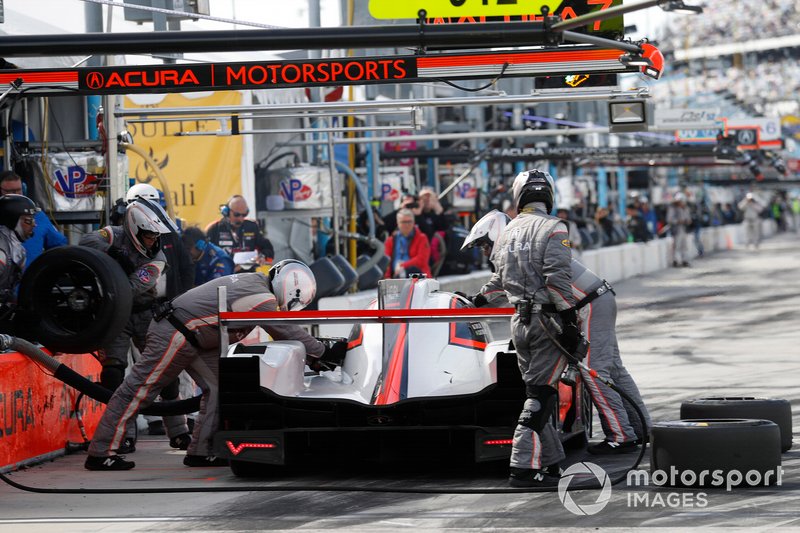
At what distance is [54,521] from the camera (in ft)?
24.5

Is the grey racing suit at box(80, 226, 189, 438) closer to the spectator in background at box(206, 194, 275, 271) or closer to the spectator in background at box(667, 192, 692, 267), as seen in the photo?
the spectator in background at box(206, 194, 275, 271)

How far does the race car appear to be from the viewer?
8.34m

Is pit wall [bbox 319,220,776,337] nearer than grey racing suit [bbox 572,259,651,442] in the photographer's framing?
No

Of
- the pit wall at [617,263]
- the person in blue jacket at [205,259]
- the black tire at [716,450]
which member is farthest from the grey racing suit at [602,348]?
the pit wall at [617,263]

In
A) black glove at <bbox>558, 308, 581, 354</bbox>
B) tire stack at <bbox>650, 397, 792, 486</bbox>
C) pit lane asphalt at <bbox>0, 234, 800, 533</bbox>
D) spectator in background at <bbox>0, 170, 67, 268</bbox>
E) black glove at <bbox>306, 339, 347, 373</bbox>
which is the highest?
spectator in background at <bbox>0, 170, 67, 268</bbox>

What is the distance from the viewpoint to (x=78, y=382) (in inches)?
379

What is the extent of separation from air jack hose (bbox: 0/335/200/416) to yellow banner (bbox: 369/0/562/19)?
3.06 meters

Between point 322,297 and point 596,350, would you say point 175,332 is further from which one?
point 322,297

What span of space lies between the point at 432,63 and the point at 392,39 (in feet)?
6.03

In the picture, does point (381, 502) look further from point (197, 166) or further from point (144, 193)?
point (197, 166)

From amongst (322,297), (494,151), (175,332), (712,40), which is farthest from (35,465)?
(712,40)

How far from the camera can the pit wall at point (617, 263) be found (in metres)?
17.4

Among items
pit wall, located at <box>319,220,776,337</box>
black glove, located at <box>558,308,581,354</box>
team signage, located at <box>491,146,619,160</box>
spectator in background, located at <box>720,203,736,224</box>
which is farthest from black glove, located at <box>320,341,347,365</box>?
spectator in background, located at <box>720,203,736,224</box>

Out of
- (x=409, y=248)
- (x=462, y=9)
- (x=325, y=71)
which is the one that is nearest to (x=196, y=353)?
(x=325, y=71)
